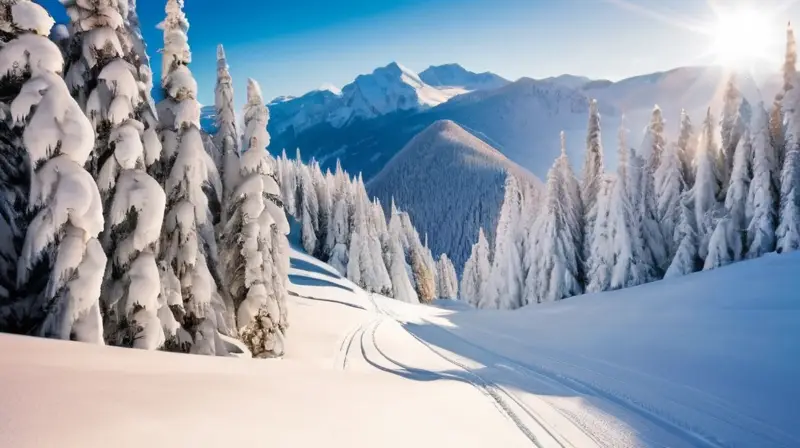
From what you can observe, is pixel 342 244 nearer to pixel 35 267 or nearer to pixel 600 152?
pixel 600 152

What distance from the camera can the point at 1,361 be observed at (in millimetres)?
5535

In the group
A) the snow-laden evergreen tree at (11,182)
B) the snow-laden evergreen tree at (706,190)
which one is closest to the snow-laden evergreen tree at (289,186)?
the snow-laden evergreen tree at (706,190)

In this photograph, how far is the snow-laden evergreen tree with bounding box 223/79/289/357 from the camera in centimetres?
1727

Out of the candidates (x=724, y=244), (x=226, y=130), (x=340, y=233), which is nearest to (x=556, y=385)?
(x=226, y=130)

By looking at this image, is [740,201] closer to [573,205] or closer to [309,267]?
[573,205]

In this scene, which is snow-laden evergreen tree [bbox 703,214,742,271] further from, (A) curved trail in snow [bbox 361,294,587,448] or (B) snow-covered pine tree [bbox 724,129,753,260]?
(A) curved trail in snow [bbox 361,294,587,448]

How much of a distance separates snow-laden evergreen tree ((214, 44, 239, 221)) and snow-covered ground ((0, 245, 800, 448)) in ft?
22.8

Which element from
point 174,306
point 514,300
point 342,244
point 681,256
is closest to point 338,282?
point 514,300

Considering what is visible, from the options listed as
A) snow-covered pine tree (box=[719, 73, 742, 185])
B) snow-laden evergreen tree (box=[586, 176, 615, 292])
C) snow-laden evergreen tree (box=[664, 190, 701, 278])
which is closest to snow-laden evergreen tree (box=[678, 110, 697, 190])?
snow-covered pine tree (box=[719, 73, 742, 185])

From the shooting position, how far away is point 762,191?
1235 inches

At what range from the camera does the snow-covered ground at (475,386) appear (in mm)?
5125

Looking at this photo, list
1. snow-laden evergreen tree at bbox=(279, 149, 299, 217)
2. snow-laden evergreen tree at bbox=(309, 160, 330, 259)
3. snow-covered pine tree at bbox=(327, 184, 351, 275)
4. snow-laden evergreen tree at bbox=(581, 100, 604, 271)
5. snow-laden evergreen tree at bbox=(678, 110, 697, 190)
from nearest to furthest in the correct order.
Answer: snow-laden evergreen tree at bbox=(678, 110, 697, 190) → snow-laden evergreen tree at bbox=(581, 100, 604, 271) → snow-covered pine tree at bbox=(327, 184, 351, 275) → snow-laden evergreen tree at bbox=(279, 149, 299, 217) → snow-laden evergreen tree at bbox=(309, 160, 330, 259)

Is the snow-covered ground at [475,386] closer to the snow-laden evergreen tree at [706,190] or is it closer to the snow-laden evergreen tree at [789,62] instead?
the snow-laden evergreen tree at [706,190]

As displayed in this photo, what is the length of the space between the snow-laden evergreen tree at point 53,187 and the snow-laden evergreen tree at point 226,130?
11000mm
